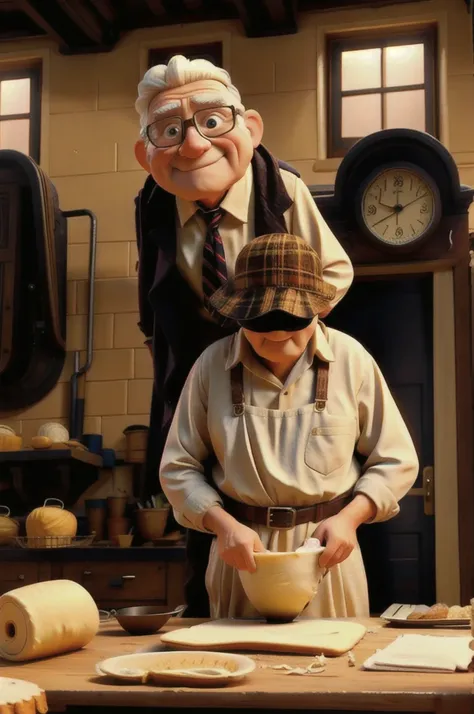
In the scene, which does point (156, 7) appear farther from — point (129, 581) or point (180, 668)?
point (180, 668)

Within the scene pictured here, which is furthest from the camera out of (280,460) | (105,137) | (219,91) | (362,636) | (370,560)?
(105,137)

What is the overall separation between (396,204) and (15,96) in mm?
2243

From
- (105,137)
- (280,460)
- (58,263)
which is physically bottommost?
(280,460)

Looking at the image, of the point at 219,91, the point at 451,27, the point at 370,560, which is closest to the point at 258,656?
the point at 219,91

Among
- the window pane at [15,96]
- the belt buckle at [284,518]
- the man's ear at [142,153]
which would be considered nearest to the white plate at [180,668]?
the belt buckle at [284,518]

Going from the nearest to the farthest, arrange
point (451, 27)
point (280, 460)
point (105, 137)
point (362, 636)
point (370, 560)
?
point (362, 636)
point (280, 460)
point (370, 560)
point (451, 27)
point (105, 137)

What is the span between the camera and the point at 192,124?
2.37 metres

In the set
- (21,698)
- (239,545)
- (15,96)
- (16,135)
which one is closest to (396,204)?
(239,545)

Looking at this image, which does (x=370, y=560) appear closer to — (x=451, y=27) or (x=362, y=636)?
(x=362, y=636)

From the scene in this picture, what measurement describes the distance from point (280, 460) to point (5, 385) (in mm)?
2831

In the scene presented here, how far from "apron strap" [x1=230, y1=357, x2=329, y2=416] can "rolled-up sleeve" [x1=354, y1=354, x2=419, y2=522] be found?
0.08 metres

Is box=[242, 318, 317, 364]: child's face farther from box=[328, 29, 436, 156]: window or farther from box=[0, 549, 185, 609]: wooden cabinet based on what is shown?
box=[328, 29, 436, 156]: window

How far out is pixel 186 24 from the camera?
4.73 meters

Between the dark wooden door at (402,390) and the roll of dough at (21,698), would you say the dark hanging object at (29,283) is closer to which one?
the dark wooden door at (402,390)
